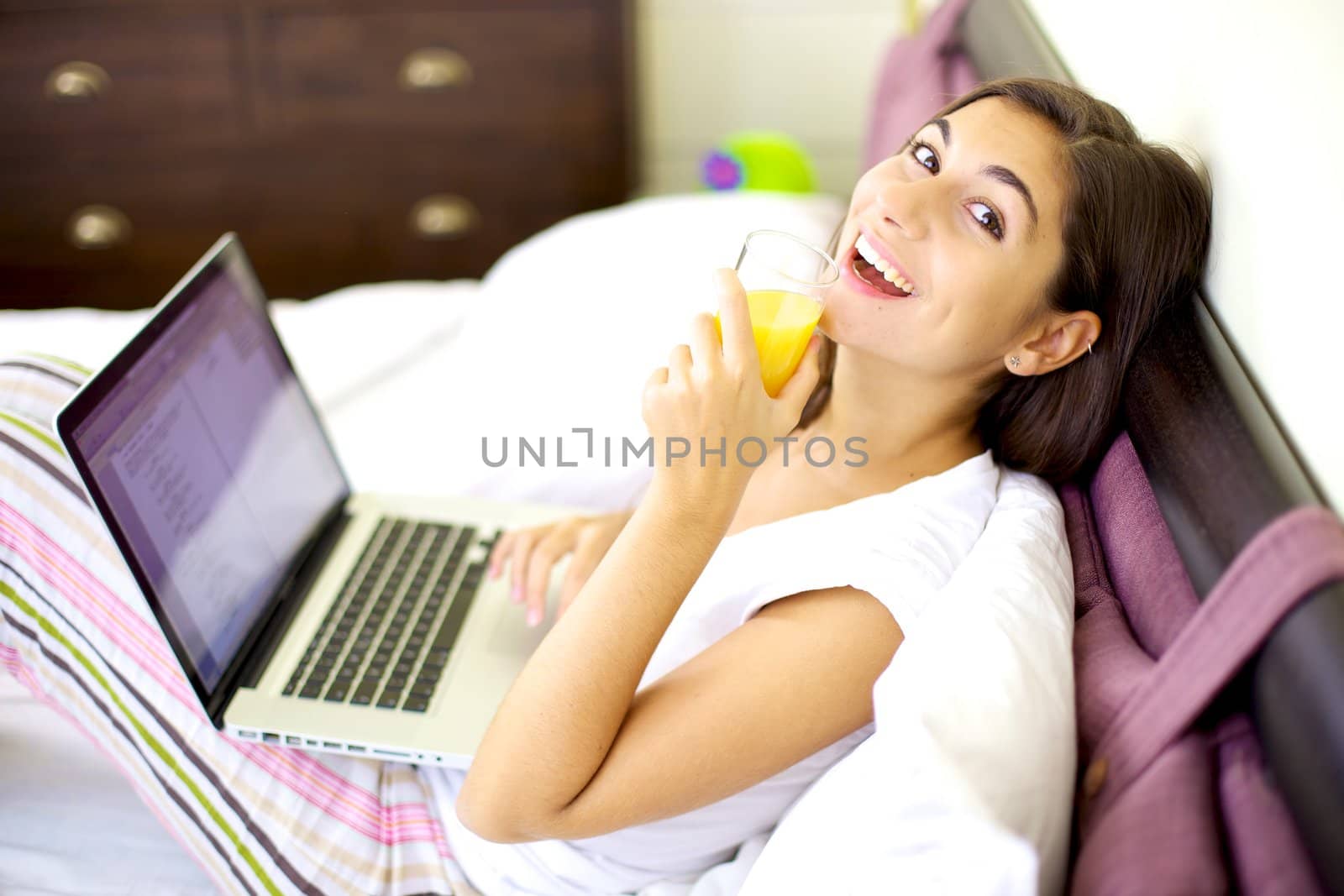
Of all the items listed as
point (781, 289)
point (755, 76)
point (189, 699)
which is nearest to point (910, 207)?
point (781, 289)

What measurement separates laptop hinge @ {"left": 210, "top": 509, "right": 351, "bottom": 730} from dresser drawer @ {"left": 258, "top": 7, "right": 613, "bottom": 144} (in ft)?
5.16

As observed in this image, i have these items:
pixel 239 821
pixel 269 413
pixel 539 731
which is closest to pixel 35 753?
pixel 239 821

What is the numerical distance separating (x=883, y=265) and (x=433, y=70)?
6.47ft

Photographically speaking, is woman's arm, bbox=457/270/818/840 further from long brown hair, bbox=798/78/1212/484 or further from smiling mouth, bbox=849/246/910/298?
long brown hair, bbox=798/78/1212/484

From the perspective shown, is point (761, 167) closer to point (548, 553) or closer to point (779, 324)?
point (548, 553)

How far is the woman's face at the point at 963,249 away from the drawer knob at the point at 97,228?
7.92 ft

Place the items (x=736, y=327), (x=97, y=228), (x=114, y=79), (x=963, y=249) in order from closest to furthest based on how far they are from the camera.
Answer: (x=736, y=327) < (x=963, y=249) < (x=114, y=79) < (x=97, y=228)

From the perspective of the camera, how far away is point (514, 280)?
1.97 meters

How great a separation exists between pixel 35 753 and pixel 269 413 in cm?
46

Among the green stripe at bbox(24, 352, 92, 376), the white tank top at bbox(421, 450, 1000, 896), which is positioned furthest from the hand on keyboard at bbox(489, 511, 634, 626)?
the green stripe at bbox(24, 352, 92, 376)

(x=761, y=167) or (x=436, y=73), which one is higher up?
(x=436, y=73)

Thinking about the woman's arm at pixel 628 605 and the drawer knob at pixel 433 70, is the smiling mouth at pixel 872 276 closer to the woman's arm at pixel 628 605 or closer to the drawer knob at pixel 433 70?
the woman's arm at pixel 628 605

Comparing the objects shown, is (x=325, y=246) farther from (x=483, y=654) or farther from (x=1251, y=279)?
(x=1251, y=279)

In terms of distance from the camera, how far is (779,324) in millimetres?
1004
